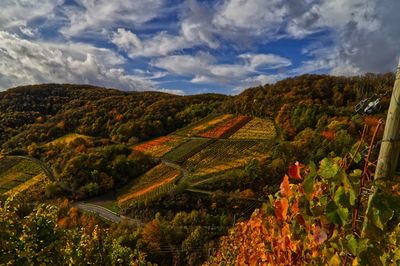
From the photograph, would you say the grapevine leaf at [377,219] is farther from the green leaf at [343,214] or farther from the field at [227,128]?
the field at [227,128]

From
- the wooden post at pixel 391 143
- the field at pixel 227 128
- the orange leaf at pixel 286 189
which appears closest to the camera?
the wooden post at pixel 391 143

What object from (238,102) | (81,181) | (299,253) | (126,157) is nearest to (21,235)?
(299,253)

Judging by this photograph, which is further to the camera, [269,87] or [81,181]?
[269,87]

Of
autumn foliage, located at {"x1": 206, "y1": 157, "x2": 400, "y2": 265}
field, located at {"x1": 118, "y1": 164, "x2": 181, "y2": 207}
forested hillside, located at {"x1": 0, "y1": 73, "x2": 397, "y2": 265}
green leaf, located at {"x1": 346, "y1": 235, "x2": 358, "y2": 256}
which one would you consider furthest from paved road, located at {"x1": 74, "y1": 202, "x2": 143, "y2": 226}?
green leaf, located at {"x1": 346, "y1": 235, "x2": 358, "y2": 256}

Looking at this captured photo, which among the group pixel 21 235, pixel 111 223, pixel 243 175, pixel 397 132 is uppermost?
pixel 397 132

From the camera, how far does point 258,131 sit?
261 ft

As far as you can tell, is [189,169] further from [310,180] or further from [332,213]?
[332,213]

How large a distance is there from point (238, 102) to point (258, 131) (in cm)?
2578

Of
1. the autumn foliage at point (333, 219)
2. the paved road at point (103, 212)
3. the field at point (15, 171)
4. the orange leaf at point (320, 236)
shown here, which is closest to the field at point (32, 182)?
the field at point (15, 171)

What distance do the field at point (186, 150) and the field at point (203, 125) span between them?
766 centimetres

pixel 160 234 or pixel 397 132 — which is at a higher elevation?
pixel 397 132

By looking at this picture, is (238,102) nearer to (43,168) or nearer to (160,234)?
(43,168)

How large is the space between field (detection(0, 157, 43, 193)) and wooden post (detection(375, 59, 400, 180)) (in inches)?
3058

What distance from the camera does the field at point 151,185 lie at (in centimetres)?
5653
